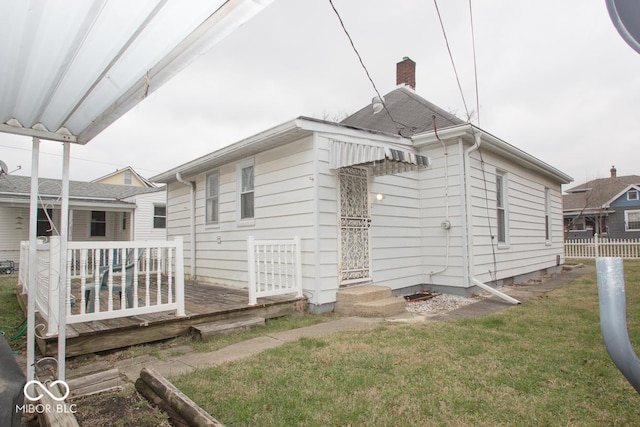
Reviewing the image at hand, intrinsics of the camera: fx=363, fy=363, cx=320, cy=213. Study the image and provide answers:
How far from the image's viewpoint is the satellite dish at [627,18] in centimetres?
126

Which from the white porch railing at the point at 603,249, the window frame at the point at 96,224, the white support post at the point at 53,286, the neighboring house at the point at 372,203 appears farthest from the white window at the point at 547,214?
the window frame at the point at 96,224

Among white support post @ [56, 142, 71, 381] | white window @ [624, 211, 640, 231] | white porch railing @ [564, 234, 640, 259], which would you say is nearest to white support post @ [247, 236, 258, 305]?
white support post @ [56, 142, 71, 381]

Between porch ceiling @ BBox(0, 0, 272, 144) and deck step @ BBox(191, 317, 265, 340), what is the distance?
9.46 feet

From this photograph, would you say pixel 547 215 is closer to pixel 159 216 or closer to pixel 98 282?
pixel 98 282

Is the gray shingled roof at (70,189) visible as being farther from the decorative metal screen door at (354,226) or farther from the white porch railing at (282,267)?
the decorative metal screen door at (354,226)

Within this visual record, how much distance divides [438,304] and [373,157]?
119 inches

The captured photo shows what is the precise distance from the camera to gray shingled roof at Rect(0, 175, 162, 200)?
50.4 ft

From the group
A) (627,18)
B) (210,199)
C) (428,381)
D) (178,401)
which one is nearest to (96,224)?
(210,199)

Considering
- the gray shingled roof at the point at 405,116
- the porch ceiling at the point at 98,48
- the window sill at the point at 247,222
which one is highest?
the gray shingled roof at the point at 405,116

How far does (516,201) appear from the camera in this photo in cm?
916

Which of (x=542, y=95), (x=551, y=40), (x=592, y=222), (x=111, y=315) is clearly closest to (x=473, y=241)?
(x=551, y=40)

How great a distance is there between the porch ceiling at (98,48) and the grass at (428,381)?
2158 mm

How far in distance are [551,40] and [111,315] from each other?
28.9 ft

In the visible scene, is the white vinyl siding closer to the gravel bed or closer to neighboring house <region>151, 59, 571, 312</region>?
neighboring house <region>151, 59, 571, 312</region>
